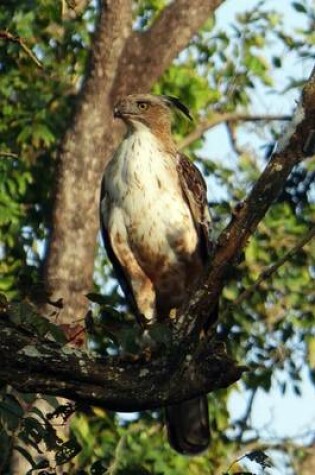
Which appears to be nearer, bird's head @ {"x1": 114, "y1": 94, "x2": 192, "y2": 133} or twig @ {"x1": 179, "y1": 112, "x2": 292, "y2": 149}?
bird's head @ {"x1": 114, "y1": 94, "x2": 192, "y2": 133}

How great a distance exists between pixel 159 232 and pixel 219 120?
4.73 metres

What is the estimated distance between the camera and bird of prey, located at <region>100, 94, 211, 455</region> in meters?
7.58

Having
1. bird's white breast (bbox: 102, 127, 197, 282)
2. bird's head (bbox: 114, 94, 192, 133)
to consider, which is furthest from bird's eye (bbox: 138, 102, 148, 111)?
bird's white breast (bbox: 102, 127, 197, 282)

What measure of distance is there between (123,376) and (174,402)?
8.7 inches

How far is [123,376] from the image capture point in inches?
210

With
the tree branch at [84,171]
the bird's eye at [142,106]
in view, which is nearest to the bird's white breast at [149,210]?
the bird's eye at [142,106]

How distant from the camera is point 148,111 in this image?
8258 mm

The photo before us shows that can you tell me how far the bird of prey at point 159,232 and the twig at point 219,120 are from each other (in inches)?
140

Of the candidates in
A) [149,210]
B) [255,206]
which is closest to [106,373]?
[255,206]

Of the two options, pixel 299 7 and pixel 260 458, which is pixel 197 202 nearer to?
pixel 260 458

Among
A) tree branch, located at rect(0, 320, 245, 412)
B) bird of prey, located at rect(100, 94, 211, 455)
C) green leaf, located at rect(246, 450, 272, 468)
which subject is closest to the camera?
tree branch, located at rect(0, 320, 245, 412)

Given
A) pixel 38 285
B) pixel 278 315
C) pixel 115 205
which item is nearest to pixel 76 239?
pixel 278 315

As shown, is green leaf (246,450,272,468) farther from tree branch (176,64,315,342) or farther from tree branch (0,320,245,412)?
tree branch (176,64,315,342)

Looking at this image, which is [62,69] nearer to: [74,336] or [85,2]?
[85,2]
